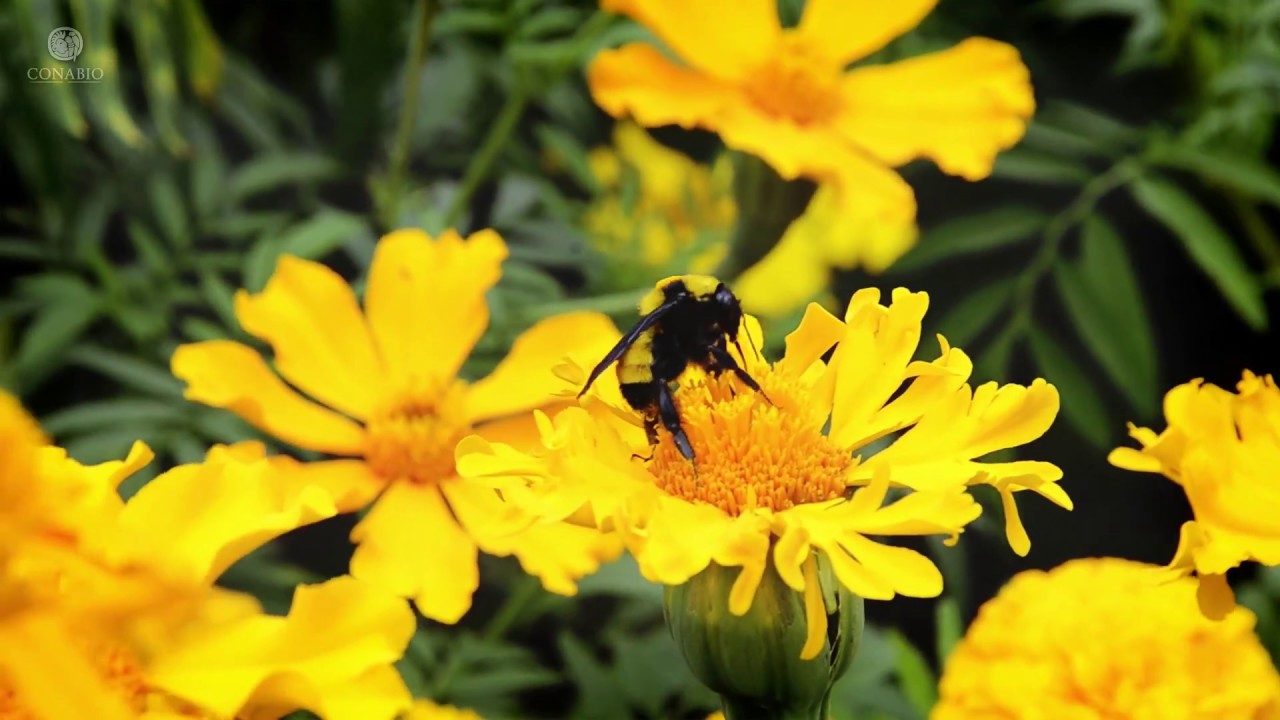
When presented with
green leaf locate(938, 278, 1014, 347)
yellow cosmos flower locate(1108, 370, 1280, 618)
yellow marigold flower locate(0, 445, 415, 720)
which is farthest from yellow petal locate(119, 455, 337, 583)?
green leaf locate(938, 278, 1014, 347)

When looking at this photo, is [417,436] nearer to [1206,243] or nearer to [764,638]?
[764,638]

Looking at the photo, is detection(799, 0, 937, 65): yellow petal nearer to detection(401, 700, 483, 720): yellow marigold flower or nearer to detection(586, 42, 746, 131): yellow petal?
detection(586, 42, 746, 131): yellow petal

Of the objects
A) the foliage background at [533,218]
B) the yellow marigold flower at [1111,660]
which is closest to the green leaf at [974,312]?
the foliage background at [533,218]

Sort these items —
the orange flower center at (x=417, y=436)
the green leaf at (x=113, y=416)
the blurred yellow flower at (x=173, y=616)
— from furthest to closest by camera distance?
1. the green leaf at (x=113, y=416)
2. the orange flower center at (x=417, y=436)
3. the blurred yellow flower at (x=173, y=616)

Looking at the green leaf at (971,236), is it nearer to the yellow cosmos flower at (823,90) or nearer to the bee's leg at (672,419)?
the yellow cosmos flower at (823,90)

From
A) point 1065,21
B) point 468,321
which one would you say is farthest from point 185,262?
point 1065,21

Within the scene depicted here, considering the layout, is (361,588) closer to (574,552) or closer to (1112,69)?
(574,552)
